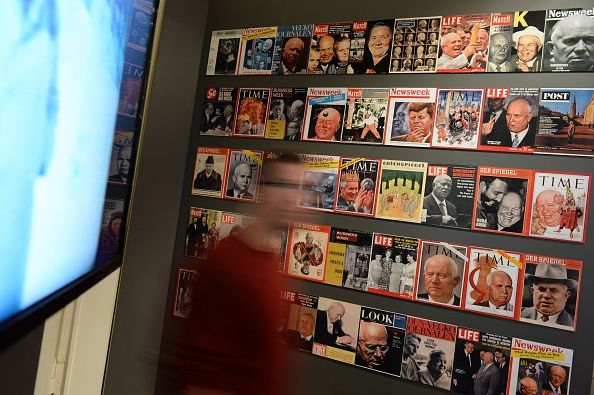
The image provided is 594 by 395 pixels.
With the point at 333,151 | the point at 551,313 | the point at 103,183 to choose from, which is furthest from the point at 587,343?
the point at 103,183

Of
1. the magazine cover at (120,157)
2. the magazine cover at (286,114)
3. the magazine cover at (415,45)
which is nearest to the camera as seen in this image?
the magazine cover at (120,157)

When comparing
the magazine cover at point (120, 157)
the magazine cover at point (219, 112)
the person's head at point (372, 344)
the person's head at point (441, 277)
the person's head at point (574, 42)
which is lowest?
the person's head at point (372, 344)

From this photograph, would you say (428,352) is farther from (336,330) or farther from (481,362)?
(336,330)

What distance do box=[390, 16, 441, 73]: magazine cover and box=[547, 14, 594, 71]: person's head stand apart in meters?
0.49

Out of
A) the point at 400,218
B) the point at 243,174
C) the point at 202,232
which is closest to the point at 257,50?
the point at 243,174

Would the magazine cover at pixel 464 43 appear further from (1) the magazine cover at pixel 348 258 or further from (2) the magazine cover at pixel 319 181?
(1) the magazine cover at pixel 348 258

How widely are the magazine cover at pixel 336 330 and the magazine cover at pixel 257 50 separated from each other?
1.33 meters

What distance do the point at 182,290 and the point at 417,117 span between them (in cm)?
161

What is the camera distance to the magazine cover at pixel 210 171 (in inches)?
97.3

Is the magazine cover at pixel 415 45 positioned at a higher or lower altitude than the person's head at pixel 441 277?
higher

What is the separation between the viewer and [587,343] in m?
1.70

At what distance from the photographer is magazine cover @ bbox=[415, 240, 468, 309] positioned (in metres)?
1.91

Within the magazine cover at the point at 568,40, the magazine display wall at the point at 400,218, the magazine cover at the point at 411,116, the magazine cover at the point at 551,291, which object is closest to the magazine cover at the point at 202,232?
the magazine display wall at the point at 400,218

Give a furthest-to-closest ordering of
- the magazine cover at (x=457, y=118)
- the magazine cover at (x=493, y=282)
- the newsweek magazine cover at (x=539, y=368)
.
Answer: the magazine cover at (x=457, y=118) → the magazine cover at (x=493, y=282) → the newsweek magazine cover at (x=539, y=368)
